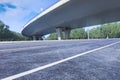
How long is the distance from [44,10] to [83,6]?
12601 millimetres

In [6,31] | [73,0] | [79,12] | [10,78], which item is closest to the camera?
[10,78]

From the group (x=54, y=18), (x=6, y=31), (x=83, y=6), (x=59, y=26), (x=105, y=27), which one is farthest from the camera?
(x=105, y=27)

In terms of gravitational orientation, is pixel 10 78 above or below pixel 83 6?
below

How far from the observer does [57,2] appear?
43.5 meters

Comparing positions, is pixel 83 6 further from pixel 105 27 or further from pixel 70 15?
pixel 105 27

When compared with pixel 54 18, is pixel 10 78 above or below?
below

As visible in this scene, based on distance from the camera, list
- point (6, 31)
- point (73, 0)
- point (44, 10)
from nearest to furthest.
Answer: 1. point (73, 0)
2. point (44, 10)
3. point (6, 31)

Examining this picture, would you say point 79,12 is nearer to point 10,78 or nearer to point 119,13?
point 119,13

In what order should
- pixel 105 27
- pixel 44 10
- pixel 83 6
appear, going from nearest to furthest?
1. pixel 83 6
2. pixel 44 10
3. pixel 105 27

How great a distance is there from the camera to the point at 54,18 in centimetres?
5438

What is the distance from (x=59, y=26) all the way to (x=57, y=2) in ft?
72.9

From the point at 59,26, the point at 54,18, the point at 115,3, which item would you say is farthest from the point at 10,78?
the point at 59,26

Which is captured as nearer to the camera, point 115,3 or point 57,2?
point 115,3

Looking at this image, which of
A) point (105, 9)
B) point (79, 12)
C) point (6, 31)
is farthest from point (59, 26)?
point (6, 31)
